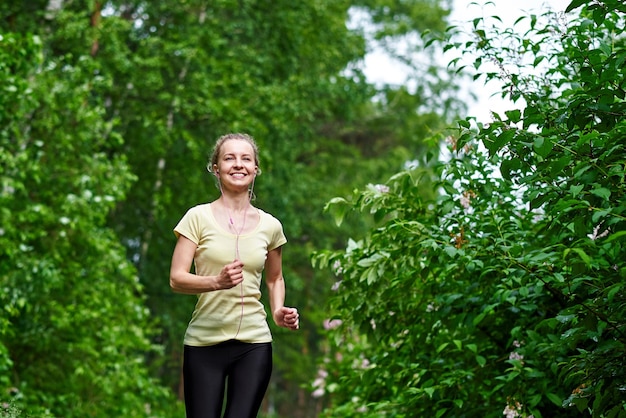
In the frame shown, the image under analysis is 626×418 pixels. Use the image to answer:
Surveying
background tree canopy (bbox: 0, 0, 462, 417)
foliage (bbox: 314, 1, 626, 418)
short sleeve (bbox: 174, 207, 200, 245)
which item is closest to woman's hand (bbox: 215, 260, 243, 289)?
short sleeve (bbox: 174, 207, 200, 245)

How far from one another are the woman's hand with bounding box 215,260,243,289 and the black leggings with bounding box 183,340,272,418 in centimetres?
44

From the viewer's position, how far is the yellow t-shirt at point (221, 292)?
164 inches

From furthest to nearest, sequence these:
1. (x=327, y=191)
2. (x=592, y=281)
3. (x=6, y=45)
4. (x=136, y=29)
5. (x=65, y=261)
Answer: (x=327, y=191)
(x=136, y=29)
(x=65, y=261)
(x=6, y=45)
(x=592, y=281)

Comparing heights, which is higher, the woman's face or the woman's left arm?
the woman's face

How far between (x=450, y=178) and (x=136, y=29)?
45.0 ft

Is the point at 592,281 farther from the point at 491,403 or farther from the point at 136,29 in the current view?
the point at 136,29

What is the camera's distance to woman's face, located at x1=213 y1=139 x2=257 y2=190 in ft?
14.1

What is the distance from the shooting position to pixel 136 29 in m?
18.8

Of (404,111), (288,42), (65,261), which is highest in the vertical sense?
(404,111)

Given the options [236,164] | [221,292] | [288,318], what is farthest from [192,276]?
[236,164]

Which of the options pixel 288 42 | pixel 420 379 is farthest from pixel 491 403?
pixel 288 42

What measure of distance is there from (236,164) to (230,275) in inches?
27.0

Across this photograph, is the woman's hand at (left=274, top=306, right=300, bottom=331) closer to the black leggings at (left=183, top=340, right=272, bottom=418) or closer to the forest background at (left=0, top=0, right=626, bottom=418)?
the black leggings at (left=183, top=340, right=272, bottom=418)

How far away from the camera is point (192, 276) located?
158 inches
